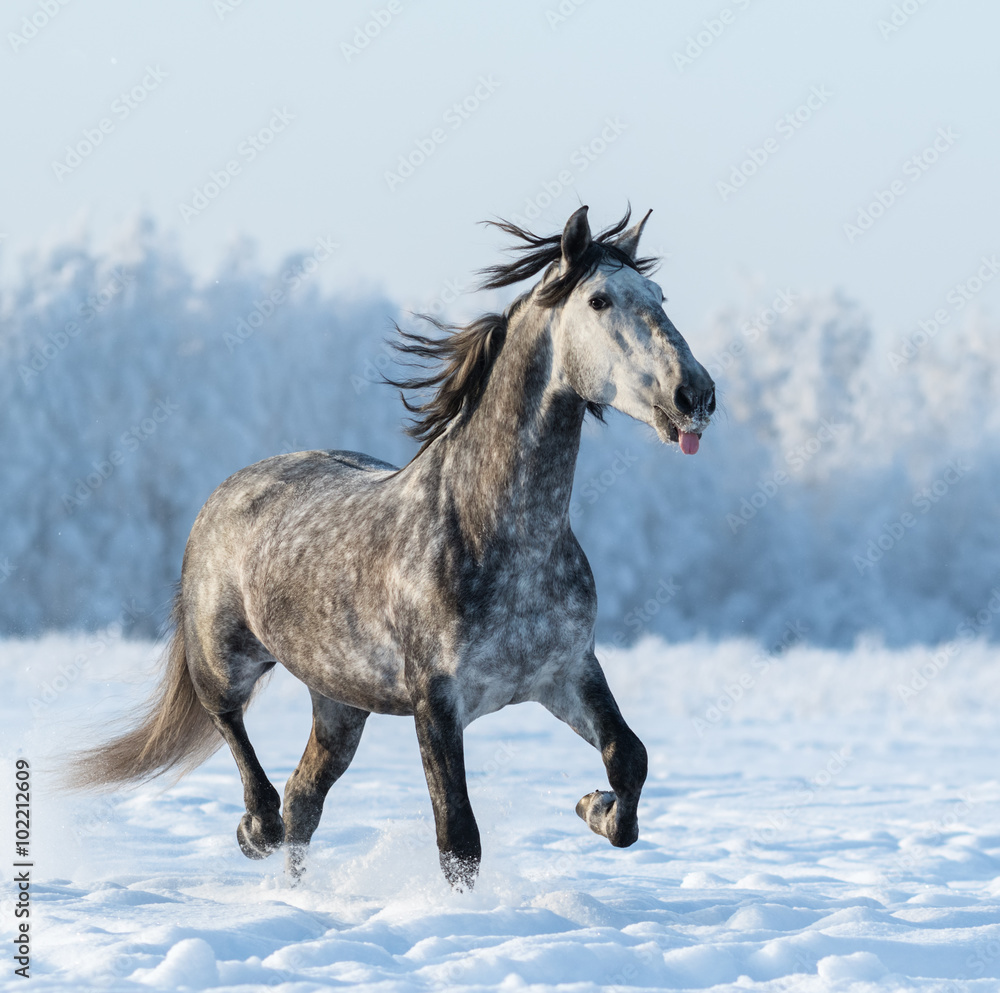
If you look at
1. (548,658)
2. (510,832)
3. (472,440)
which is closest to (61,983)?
(548,658)

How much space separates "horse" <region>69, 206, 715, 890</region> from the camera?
4176 mm

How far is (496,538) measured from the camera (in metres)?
4.35

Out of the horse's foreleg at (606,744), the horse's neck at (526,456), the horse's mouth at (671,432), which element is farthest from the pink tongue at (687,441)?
the horse's foreleg at (606,744)

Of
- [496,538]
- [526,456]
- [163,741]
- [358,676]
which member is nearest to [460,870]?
[358,676]

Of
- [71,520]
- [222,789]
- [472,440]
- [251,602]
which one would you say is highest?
[71,520]

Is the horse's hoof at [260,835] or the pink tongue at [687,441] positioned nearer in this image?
the pink tongue at [687,441]

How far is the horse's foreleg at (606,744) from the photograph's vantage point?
437cm

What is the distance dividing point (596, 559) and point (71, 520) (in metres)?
6.62

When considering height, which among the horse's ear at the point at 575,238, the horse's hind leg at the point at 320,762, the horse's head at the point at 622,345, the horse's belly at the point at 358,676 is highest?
the horse's ear at the point at 575,238

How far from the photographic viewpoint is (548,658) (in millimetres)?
4348

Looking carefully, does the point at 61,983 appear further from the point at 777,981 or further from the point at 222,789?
the point at 222,789

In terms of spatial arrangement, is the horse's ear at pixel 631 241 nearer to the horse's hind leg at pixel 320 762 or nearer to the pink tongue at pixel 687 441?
the pink tongue at pixel 687 441

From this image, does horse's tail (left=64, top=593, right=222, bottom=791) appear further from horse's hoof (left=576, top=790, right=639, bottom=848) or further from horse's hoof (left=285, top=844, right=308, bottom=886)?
horse's hoof (left=576, top=790, right=639, bottom=848)

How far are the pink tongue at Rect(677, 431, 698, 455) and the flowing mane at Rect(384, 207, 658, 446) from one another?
0.55 m
